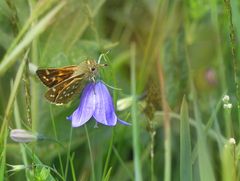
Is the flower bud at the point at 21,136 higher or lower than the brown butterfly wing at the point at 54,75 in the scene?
lower

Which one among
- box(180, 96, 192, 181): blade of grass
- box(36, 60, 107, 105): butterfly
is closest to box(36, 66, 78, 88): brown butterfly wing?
box(36, 60, 107, 105): butterfly

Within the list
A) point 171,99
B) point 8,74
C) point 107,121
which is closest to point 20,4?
point 8,74

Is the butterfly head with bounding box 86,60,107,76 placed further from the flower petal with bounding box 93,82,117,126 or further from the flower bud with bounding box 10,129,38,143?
the flower bud with bounding box 10,129,38,143

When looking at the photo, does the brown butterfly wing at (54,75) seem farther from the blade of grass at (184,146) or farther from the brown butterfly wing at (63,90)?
the blade of grass at (184,146)

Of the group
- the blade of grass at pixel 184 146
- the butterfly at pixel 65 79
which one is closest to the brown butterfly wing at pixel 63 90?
the butterfly at pixel 65 79

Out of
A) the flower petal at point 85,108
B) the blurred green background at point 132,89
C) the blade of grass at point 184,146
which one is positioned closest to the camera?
the blade of grass at point 184,146

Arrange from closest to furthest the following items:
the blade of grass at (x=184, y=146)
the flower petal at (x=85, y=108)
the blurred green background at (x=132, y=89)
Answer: the blade of grass at (x=184, y=146), the flower petal at (x=85, y=108), the blurred green background at (x=132, y=89)

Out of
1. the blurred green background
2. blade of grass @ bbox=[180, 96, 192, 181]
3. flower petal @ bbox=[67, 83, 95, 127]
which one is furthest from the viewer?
the blurred green background
